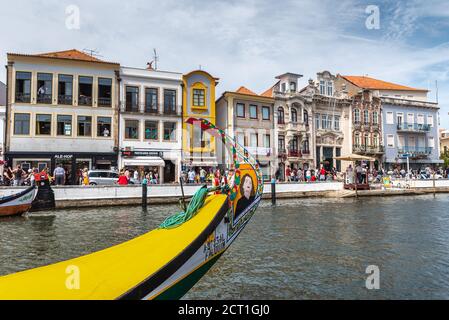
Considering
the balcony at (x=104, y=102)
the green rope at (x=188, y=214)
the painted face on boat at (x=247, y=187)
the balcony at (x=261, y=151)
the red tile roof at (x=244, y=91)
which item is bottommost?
the green rope at (x=188, y=214)

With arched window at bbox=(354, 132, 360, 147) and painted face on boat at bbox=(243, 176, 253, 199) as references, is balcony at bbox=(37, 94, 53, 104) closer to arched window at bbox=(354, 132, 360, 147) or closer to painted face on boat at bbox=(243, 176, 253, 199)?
painted face on boat at bbox=(243, 176, 253, 199)

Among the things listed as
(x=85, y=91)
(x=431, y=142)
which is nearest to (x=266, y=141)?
(x=85, y=91)

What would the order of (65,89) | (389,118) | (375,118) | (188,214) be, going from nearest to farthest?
(188,214)
(65,89)
(375,118)
(389,118)

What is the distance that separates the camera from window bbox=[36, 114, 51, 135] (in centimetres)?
2734

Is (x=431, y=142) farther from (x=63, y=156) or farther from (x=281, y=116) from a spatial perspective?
(x=63, y=156)

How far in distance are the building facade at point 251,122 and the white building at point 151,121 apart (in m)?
5.41

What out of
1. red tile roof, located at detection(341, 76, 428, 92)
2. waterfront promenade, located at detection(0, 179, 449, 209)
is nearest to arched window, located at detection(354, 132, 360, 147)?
red tile roof, located at detection(341, 76, 428, 92)

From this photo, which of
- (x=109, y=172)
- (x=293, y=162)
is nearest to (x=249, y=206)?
(x=109, y=172)

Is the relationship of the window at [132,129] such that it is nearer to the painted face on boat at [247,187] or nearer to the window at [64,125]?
the window at [64,125]

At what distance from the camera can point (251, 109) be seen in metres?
35.9

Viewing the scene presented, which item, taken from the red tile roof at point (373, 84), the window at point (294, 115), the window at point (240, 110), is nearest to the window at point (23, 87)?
the window at point (240, 110)

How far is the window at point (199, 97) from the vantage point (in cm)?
3309

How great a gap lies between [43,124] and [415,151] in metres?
43.0

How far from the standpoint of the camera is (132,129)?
30438 millimetres
